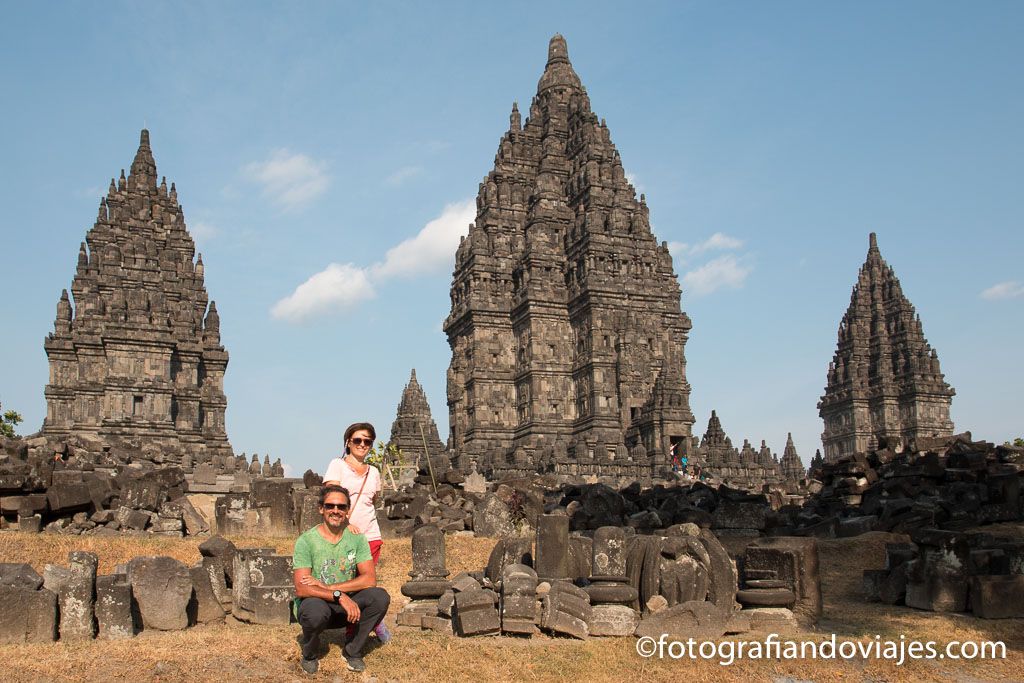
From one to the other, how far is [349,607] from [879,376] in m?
68.7

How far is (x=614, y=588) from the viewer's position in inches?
424

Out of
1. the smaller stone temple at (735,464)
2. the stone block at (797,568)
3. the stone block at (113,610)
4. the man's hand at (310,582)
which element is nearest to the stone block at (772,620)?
the stone block at (797,568)

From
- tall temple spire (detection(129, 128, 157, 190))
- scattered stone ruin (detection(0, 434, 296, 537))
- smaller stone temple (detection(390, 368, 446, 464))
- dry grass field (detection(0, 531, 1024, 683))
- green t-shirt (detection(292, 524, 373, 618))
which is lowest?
dry grass field (detection(0, 531, 1024, 683))

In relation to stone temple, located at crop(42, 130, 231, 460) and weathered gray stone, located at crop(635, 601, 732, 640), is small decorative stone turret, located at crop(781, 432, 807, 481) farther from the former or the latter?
weathered gray stone, located at crop(635, 601, 732, 640)

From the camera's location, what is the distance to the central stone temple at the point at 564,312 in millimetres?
50250

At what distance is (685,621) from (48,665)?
6.29m

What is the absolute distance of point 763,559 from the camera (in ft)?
39.2

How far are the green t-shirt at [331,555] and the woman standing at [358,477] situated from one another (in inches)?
15.8

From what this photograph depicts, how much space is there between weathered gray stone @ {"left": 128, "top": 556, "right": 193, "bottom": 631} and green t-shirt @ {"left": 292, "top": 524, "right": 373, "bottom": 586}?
2.65m

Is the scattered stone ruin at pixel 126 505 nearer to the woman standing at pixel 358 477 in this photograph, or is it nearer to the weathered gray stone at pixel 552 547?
the weathered gray stone at pixel 552 547

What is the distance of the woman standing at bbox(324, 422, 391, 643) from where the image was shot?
29.9 feet

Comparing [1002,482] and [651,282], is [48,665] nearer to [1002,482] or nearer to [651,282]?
[1002,482]

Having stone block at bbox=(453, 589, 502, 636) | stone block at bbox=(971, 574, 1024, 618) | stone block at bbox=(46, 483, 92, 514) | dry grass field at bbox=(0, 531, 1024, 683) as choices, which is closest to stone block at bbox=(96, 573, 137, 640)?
dry grass field at bbox=(0, 531, 1024, 683)

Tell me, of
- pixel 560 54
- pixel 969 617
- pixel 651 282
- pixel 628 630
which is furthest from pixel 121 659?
pixel 560 54
